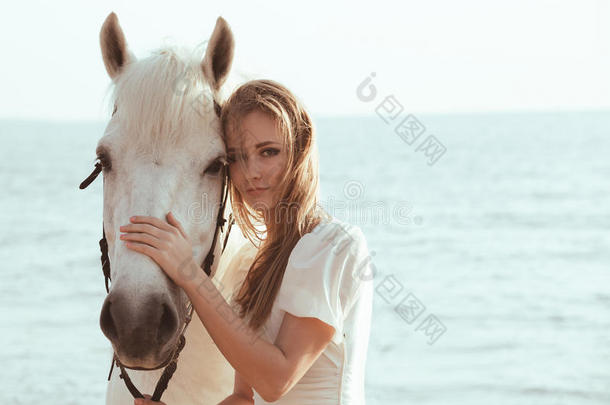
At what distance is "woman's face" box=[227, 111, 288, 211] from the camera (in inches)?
73.1

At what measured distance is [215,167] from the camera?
1877 mm

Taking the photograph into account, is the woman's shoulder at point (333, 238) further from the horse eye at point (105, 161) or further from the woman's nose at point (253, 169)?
the horse eye at point (105, 161)

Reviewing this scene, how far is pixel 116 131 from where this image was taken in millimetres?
1815

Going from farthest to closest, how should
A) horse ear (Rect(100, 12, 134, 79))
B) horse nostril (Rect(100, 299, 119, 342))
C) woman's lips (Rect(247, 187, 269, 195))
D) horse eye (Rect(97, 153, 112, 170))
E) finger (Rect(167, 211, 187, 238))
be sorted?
1. horse ear (Rect(100, 12, 134, 79))
2. woman's lips (Rect(247, 187, 269, 195))
3. horse eye (Rect(97, 153, 112, 170))
4. finger (Rect(167, 211, 187, 238))
5. horse nostril (Rect(100, 299, 119, 342))

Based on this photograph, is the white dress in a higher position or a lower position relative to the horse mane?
lower

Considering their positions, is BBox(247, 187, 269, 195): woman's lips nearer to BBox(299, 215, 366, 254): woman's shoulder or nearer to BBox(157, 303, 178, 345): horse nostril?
BBox(299, 215, 366, 254): woman's shoulder

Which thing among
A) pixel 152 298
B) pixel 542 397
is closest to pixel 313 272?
pixel 152 298

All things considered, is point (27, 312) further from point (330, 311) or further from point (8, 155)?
point (8, 155)

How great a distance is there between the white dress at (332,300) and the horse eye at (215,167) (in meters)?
0.31

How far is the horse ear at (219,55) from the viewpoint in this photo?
1968 mm

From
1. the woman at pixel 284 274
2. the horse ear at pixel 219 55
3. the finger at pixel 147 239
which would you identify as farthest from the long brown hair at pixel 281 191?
the finger at pixel 147 239

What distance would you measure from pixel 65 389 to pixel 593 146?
3182 cm

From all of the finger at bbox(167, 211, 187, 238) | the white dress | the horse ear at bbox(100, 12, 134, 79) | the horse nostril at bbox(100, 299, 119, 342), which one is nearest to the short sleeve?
the white dress

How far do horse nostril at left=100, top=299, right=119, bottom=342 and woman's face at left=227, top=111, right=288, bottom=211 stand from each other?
0.53 m
